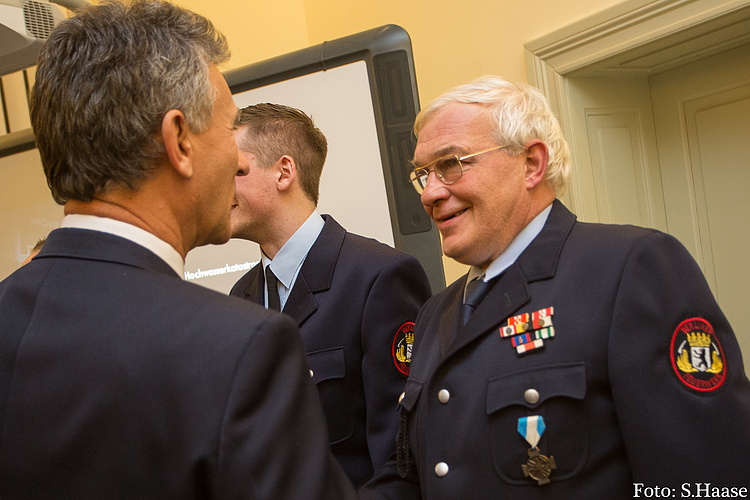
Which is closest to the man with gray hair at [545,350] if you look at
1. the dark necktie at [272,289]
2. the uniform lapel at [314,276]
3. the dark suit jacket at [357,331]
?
the dark suit jacket at [357,331]

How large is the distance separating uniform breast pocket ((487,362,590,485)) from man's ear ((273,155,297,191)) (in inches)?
32.6

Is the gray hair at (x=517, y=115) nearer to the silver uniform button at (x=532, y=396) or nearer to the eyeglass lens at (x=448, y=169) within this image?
the eyeglass lens at (x=448, y=169)

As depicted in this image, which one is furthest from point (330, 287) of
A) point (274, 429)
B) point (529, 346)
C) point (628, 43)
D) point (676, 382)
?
point (628, 43)

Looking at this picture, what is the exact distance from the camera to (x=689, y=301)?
43.6 inches

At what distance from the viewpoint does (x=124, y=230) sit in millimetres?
829

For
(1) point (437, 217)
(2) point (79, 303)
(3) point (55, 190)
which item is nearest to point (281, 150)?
(1) point (437, 217)

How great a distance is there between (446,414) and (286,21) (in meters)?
3.37

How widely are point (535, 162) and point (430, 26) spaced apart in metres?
2.30

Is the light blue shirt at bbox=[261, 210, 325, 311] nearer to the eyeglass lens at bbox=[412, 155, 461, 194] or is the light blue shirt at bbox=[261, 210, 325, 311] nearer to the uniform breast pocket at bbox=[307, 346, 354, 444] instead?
the uniform breast pocket at bbox=[307, 346, 354, 444]

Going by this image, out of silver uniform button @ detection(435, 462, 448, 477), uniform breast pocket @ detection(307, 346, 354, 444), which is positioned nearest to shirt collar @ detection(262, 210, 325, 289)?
uniform breast pocket @ detection(307, 346, 354, 444)

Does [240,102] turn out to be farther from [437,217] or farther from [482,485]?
[482,485]

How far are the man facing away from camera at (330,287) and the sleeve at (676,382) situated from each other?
586 mm

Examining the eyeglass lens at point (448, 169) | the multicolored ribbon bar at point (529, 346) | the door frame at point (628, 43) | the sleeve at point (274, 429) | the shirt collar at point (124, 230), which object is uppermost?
the door frame at point (628, 43)

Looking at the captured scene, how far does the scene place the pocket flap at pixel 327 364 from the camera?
1.57m
